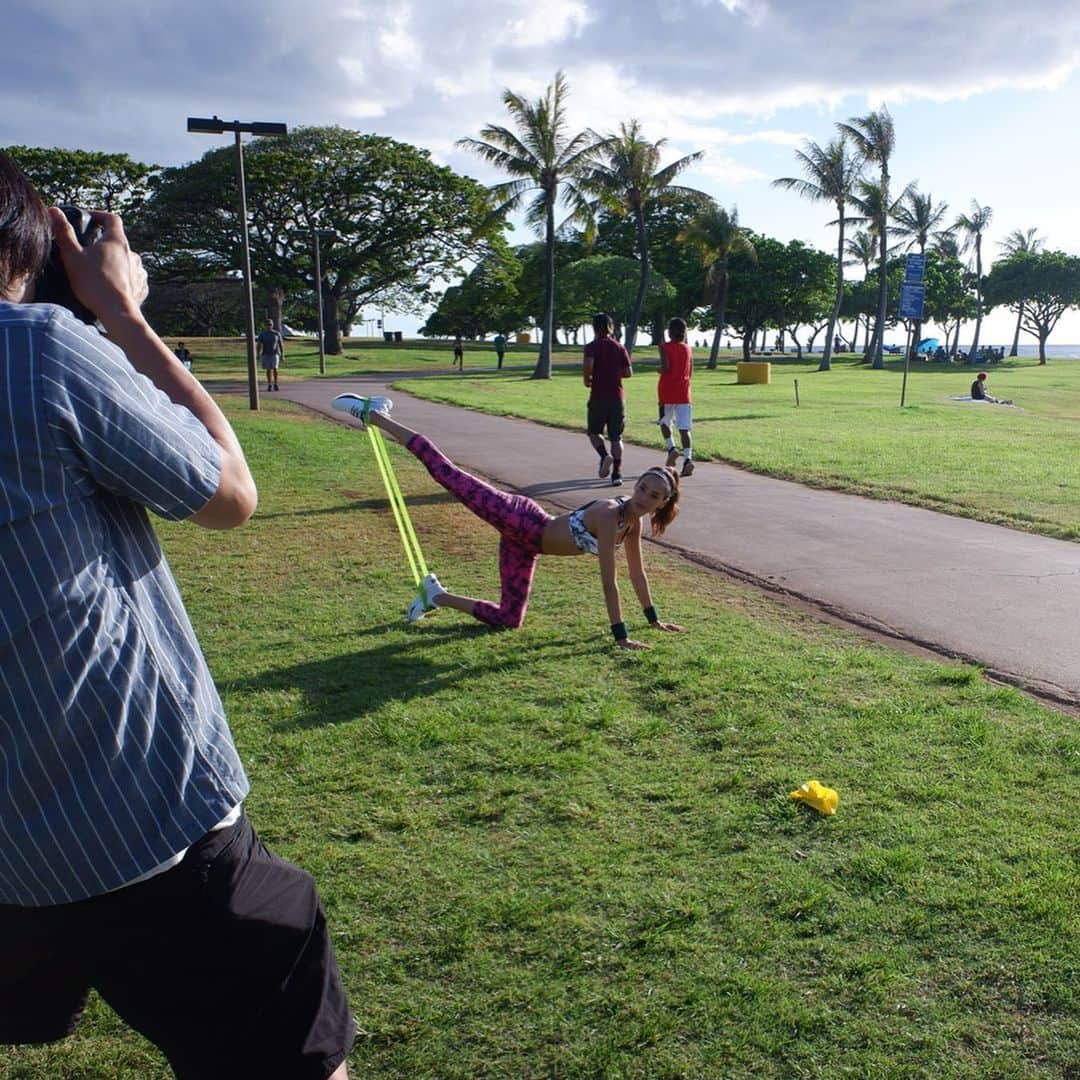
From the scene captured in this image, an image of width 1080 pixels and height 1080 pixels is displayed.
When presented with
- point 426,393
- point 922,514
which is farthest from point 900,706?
point 426,393

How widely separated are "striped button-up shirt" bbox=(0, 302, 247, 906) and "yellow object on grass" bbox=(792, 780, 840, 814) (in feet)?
9.05

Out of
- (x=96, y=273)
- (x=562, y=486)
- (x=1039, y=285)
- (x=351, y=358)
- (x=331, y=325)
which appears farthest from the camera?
(x=1039, y=285)

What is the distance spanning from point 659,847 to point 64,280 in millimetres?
2754

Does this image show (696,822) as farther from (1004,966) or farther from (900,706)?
(900,706)

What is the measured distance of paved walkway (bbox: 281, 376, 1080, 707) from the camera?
19.8 ft

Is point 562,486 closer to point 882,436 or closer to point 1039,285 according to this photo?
point 882,436

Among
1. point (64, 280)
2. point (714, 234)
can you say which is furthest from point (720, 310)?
point (64, 280)

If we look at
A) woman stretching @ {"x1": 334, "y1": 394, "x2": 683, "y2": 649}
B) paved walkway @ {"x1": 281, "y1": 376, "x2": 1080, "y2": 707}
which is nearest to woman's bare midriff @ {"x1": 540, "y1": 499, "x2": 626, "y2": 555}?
woman stretching @ {"x1": 334, "y1": 394, "x2": 683, "y2": 649}

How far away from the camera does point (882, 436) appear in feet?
56.6

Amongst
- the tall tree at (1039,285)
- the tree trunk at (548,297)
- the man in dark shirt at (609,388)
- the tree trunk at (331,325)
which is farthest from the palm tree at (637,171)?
the tall tree at (1039,285)

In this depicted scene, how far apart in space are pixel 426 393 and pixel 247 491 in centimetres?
2536

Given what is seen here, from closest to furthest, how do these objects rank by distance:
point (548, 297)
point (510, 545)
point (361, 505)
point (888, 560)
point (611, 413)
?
point (510, 545) < point (888, 560) < point (361, 505) < point (611, 413) < point (548, 297)

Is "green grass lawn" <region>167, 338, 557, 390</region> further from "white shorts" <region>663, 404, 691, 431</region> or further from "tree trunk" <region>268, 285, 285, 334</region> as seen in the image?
"white shorts" <region>663, 404, 691, 431</region>

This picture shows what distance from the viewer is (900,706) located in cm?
489
